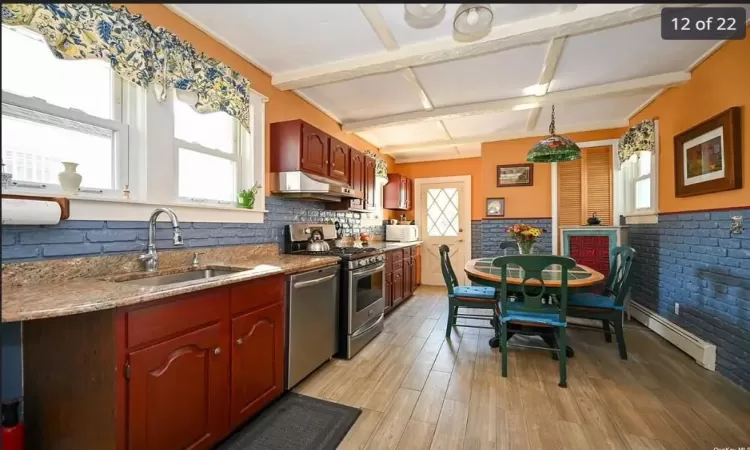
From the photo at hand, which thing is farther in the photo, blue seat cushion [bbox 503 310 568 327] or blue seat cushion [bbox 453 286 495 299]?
blue seat cushion [bbox 453 286 495 299]

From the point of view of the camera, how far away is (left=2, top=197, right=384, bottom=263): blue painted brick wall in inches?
51.8

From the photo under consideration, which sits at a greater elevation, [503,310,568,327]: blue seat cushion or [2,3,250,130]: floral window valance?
[2,3,250,130]: floral window valance

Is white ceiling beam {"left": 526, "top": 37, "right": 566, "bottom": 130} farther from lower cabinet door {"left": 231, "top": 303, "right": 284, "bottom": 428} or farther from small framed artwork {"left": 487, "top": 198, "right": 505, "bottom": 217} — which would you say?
lower cabinet door {"left": 231, "top": 303, "right": 284, "bottom": 428}

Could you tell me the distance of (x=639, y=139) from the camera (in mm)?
3340

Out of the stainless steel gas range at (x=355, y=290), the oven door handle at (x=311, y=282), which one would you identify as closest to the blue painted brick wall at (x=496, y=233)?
the stainless steel gas range at (x=355, y=290)

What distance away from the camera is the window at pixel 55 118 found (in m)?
1.36

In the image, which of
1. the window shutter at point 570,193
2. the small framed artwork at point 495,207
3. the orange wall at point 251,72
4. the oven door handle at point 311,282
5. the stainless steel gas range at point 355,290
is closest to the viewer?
the orange wall at point 251,72

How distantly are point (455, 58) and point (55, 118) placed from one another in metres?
2.47

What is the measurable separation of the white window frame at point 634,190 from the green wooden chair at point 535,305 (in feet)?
6.52

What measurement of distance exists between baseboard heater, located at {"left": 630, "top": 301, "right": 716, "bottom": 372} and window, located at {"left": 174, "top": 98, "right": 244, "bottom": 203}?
3959 mm

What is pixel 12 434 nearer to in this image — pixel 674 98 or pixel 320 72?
pixel 320 72

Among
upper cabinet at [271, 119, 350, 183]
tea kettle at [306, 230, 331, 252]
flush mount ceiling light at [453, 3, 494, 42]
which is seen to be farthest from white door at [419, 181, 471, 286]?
flush mount ceiling light at [453, 3, 494, 42]

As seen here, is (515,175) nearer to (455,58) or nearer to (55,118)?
(455,58)

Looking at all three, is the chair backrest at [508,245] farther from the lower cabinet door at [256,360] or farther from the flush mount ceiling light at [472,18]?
the lower cabinet door at [256,360]
